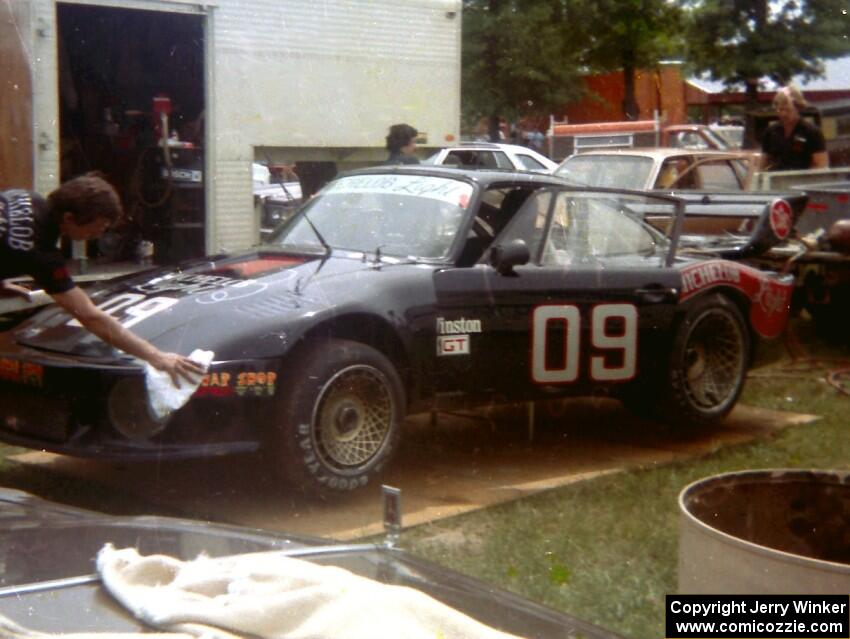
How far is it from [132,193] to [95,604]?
9.39 metres

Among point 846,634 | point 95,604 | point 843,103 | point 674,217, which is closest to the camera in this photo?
point 95,604

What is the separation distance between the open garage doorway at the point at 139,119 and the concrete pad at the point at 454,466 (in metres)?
4.14

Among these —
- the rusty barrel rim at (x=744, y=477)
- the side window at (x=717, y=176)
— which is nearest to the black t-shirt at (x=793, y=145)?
the side window at (x=717, y=176)

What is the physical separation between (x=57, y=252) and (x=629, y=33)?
79.2 feet

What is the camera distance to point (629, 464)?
21.3 ft

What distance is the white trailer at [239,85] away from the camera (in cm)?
1071

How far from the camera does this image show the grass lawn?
14.7ft

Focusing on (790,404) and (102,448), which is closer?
→ (102,448)

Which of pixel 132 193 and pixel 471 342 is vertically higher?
pixel 132 193

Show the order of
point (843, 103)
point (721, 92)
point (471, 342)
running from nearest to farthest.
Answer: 1. point (471, 342)
2. point (843, 103)
3. point (721, 92)

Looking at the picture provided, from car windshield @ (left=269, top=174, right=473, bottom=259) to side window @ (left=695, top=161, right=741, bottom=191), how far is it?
229 inches

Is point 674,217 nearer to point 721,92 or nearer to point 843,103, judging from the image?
point 843,103

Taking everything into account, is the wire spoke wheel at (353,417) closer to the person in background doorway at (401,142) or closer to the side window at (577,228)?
the side window at (577,228)

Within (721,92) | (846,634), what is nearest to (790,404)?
(846,634)
